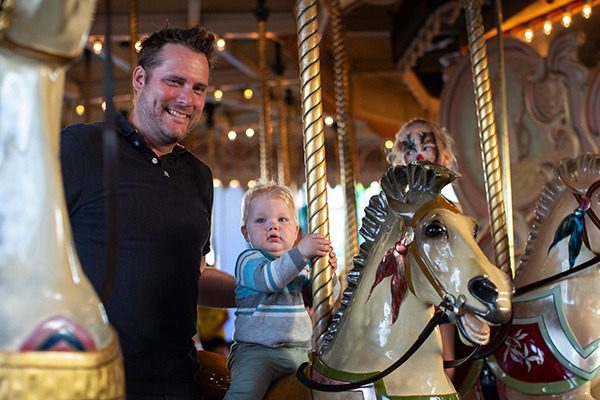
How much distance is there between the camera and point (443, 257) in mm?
2184

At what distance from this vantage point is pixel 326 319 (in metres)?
2.59

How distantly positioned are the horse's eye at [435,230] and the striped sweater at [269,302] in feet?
1.35

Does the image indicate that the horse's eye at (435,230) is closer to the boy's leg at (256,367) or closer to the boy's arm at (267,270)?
the boy's arm at (267,270)

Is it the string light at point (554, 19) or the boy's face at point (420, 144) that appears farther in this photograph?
the string light at point (554, 19)

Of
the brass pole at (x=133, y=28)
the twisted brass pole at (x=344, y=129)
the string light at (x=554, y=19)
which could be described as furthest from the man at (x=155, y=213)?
the string light at (x=554, y=19)

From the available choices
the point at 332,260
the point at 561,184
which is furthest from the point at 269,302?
the point at 561,184

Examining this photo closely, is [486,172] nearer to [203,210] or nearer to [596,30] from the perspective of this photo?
[203,210]

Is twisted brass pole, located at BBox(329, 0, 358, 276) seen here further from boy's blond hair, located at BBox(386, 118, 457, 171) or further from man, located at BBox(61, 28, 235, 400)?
man, located at BBox(61, 28, 235, 400)

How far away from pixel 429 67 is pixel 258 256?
653 cm

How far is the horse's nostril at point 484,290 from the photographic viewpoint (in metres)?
2.10

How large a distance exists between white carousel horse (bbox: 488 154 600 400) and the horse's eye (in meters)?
1.08

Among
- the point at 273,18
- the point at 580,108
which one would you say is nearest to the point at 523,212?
the point at 580,108

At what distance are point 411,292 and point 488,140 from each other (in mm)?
1490

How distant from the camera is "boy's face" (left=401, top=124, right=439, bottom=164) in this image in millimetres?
3662
